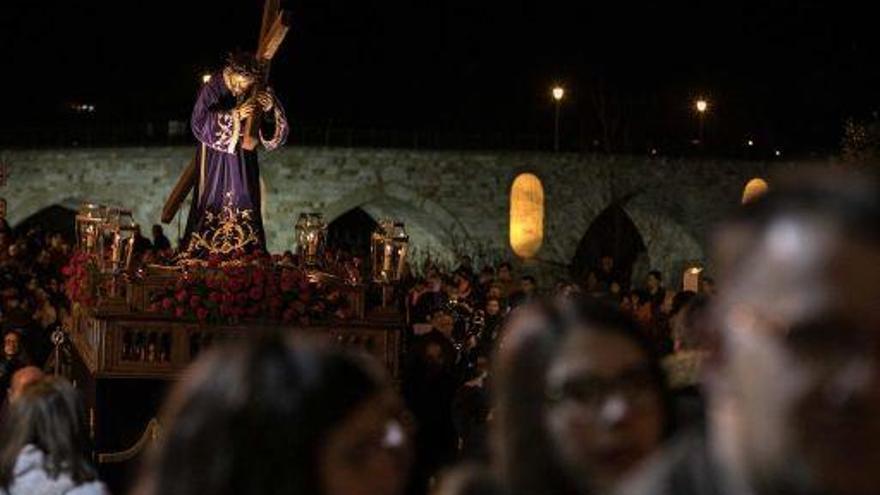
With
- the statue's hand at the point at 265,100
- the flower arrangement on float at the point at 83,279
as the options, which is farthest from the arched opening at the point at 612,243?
the flower arrangement on float at the point at 83,279

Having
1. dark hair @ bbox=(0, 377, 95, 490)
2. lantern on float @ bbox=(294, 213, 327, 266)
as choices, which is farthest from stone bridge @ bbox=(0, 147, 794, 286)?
dark hair @ bbox=(0, 377, 95, 490)

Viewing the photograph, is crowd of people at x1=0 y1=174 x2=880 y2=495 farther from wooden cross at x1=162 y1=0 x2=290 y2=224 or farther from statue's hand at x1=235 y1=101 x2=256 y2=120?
statue's hand at x1=235 y1=101 x2=256 y2=120

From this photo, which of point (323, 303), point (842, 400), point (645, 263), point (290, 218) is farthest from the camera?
point (645, 263)

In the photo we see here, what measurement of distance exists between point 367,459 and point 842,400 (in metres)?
0.94

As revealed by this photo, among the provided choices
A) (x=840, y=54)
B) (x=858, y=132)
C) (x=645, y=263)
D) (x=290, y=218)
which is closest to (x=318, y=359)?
(x=858, y=132)

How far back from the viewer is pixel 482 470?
125 inches

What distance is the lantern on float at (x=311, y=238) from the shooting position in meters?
14.7

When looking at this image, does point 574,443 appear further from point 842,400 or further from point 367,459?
point 842,400

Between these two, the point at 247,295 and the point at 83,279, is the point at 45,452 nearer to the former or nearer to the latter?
the point at 247,295

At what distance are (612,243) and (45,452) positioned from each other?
47.6 meters

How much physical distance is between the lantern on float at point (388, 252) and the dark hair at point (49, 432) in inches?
343

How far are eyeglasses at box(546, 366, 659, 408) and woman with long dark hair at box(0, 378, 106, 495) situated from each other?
2649 mm

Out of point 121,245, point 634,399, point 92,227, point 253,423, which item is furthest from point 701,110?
point 253,423

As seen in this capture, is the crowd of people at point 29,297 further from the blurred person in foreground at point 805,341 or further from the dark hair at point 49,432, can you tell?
the blurred person in foreground at point 805,341
